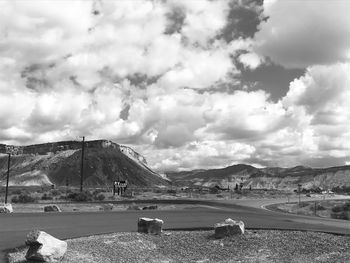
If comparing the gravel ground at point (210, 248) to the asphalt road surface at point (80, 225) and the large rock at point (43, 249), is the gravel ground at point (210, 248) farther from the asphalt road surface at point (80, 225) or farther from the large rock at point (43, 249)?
the asphalt road surface at point (80, 225)

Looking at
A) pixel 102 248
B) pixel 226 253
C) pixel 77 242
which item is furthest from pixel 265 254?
pixel 77 242

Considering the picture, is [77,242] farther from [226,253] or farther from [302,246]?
[302,246]

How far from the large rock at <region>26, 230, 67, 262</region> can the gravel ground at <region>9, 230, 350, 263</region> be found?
32 cm

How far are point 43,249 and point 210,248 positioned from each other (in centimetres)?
569

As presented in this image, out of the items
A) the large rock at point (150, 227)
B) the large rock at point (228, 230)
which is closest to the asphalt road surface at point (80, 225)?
the large rock at point (150, 227)

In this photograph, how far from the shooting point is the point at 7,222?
2302 centimetres

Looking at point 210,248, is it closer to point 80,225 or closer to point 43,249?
point 43,249

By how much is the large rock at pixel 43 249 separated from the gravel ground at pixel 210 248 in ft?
1.06

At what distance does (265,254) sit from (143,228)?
16.8ft

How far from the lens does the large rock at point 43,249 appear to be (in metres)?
13.3

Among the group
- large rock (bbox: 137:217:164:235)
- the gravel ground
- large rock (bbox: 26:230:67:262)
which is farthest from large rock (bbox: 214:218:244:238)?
large rock (bbox: 26:230:67:262)

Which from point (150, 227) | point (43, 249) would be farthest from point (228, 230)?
point (43, 249)

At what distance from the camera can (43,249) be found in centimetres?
1338

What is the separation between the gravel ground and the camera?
14719 millimetres
